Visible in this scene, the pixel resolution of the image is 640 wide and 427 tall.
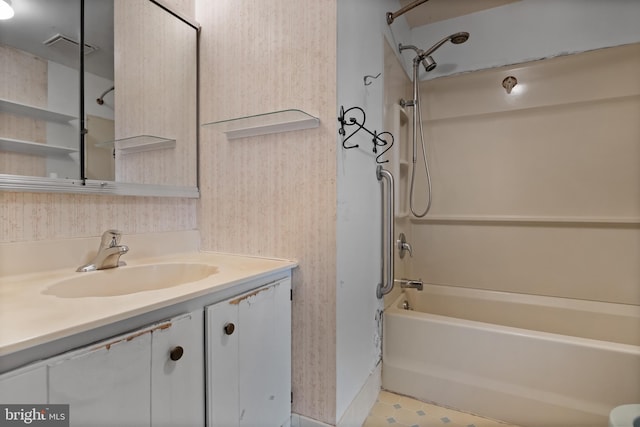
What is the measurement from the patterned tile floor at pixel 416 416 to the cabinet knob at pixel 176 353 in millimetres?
1055

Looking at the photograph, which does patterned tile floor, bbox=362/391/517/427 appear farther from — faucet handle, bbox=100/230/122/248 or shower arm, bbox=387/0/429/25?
shower arm, bbox=387/0/429/25

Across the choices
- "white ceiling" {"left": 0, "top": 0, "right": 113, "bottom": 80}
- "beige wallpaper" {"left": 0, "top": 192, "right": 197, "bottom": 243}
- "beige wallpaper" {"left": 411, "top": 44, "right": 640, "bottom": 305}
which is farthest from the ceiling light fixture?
"beige wallpaper" {"left": 411, "top": 44, "right": 640, "bottom": 305}

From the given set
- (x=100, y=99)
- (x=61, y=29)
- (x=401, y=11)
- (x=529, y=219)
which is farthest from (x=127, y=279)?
(x=529, y=219)

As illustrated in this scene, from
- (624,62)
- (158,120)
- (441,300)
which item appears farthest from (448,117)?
(158,120)

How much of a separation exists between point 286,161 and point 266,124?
0.19 m

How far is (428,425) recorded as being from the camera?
4.55ft

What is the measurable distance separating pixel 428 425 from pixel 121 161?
1.79 meters

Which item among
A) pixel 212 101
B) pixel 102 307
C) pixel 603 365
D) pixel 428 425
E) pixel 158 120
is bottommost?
pixel 428 425

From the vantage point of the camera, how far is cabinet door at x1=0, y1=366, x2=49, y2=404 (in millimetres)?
486

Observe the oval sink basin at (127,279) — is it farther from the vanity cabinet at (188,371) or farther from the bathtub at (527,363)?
the bathtub at (527,363)

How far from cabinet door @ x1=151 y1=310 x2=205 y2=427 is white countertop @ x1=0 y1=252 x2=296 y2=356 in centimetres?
7

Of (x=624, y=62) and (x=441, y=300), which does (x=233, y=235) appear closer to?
(x=441, y=300)

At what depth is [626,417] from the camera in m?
0.94

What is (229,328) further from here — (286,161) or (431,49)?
(431,49)
